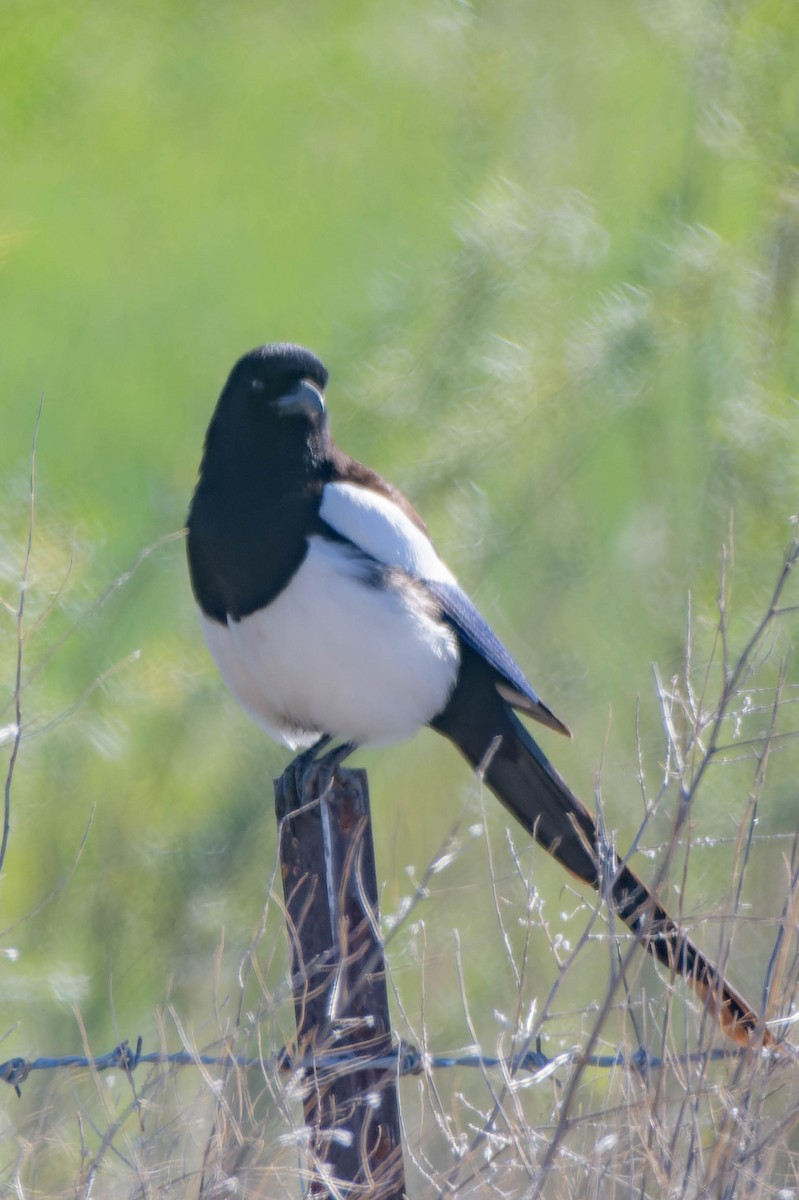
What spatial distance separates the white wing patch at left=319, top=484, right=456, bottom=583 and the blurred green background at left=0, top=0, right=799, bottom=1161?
222 cm

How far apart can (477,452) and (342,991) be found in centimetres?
473

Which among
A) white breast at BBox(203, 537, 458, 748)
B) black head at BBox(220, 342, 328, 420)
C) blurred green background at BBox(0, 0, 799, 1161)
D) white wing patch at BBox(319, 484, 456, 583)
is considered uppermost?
black head at BBox(220, 342, 328, 420)

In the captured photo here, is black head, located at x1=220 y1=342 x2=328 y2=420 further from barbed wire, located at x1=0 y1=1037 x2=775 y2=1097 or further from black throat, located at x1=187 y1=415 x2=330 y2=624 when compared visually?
barbed wire, located at x1=0 y1=1037 x2=775 y2=1097

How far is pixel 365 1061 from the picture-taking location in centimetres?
179

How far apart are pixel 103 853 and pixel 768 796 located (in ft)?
9.30

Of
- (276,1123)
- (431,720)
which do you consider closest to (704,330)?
(431,720)

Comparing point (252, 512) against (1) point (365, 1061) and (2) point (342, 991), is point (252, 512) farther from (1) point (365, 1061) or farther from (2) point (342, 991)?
(1) point (365, 1061)

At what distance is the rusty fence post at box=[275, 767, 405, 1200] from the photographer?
1872 mm

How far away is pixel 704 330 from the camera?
6773mm

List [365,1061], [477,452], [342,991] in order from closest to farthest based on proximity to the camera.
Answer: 1. [365,1061]
2. [342,991]
3. [477,452]

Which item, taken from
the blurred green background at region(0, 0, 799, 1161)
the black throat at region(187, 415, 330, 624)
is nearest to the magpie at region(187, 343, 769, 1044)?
the black throat at region(187, 415, 330, 624)

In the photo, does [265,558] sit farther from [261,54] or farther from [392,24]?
[261,54]

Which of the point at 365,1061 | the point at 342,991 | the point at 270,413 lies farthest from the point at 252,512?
the point at 365,1061

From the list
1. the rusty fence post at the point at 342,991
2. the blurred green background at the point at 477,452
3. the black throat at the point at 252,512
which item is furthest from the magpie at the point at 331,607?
the blurred green background at the point at 477,452
